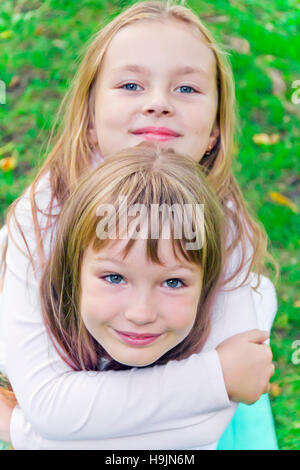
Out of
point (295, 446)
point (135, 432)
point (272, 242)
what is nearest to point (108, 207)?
point (135, 432)

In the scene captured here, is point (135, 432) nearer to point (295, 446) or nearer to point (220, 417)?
point (220, 417)

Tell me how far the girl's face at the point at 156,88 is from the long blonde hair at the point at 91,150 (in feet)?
0.08

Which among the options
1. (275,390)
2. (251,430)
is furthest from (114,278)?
(275,390)

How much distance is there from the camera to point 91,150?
1.19 m

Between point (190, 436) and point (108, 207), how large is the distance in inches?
13.7

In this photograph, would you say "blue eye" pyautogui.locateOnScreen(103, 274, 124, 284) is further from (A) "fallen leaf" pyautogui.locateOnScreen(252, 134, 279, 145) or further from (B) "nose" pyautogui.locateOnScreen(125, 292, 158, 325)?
(A) "fallen leaf" pyautogui.locateOnScreen(252, 134, 279, 145)

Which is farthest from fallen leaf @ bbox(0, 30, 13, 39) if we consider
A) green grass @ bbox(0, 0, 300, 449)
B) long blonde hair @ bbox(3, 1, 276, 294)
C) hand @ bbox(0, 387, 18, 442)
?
hand @ bbox(0, 387, 18, 442)

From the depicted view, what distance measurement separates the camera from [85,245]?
982 mm

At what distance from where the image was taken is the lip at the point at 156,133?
42.3 inches

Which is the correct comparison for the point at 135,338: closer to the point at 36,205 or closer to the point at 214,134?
the point at 36,205

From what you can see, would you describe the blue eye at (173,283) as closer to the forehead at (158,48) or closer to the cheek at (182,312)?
the cheek at (182,312)

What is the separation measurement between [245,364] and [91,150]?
1.36ft

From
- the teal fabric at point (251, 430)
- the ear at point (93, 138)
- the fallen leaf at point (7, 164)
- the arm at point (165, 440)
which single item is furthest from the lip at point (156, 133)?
the fallen leaf at point (7, 164)

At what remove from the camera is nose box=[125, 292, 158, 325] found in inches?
37.1
